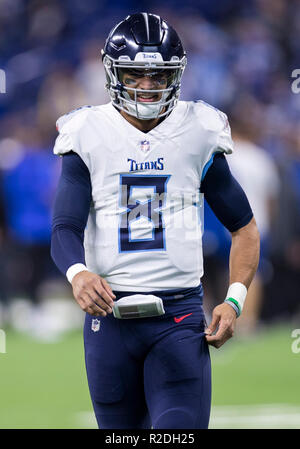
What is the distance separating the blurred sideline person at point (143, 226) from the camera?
11.3 feet

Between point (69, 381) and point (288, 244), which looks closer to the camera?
point (69, 381)

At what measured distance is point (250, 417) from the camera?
6000 mm

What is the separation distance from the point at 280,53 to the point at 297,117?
167 cm

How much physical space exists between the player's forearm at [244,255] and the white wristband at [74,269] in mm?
629

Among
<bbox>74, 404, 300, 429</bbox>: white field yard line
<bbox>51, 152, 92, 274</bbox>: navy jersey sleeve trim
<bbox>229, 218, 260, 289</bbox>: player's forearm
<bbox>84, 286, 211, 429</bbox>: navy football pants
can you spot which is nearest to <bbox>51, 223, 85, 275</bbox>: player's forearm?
<bbox>51, 152, 92, 274</bbox>: navy jersey sleeve trim

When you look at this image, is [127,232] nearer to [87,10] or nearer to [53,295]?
[53,295]

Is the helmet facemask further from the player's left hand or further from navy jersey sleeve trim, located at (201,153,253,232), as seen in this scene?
the player's left hand

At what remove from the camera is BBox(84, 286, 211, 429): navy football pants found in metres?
3.41

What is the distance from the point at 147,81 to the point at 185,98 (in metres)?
6.55

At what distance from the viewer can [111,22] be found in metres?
12.0

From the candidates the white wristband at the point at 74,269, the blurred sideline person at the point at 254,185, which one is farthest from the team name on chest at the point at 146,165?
the blurred sideline person at the point at 254,185

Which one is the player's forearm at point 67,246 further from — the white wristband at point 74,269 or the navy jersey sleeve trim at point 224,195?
the navy jersey sleeve trim at point 224,195
